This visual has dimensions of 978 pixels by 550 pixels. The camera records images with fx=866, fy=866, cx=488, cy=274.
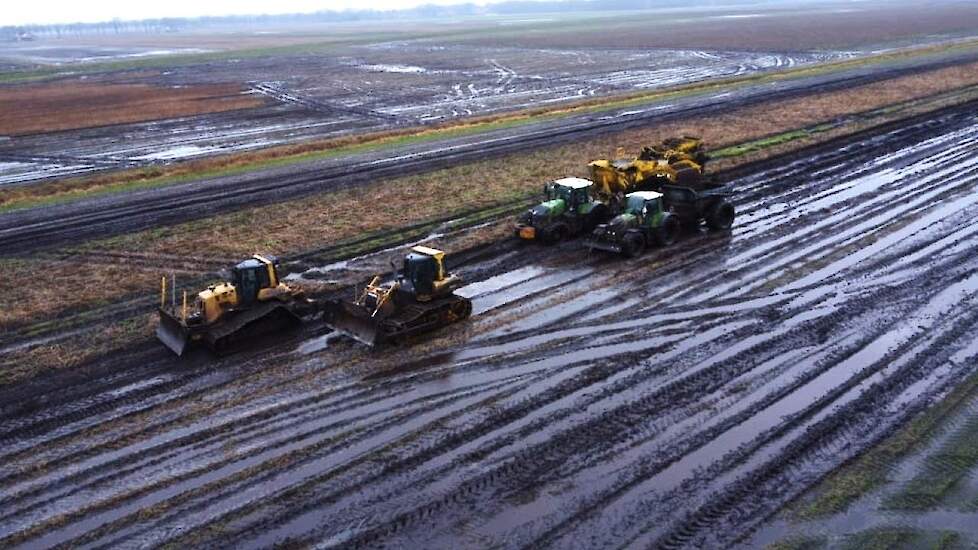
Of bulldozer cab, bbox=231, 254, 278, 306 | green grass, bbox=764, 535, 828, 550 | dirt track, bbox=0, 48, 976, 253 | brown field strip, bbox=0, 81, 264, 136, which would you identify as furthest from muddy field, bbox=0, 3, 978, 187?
green grass, bbox=764, 535, 828, 550

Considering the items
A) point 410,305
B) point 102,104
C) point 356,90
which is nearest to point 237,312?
point 410,305

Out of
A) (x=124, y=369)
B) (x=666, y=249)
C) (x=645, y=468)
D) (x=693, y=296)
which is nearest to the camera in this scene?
(x=645, y=468)

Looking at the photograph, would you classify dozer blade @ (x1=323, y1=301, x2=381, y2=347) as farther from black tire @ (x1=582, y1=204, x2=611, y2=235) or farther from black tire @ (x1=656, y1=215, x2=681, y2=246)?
black tire @ (x1=656, y1=215, x2=681, y2=246)

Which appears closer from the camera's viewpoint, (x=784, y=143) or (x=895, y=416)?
(x=895, y=416)

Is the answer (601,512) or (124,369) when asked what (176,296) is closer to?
(124,369)

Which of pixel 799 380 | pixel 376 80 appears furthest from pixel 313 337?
pixel 376 80

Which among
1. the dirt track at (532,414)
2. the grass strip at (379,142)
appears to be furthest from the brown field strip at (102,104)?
the dirt track at (532,414)

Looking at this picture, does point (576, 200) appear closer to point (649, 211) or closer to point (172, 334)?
point (649, 211)
